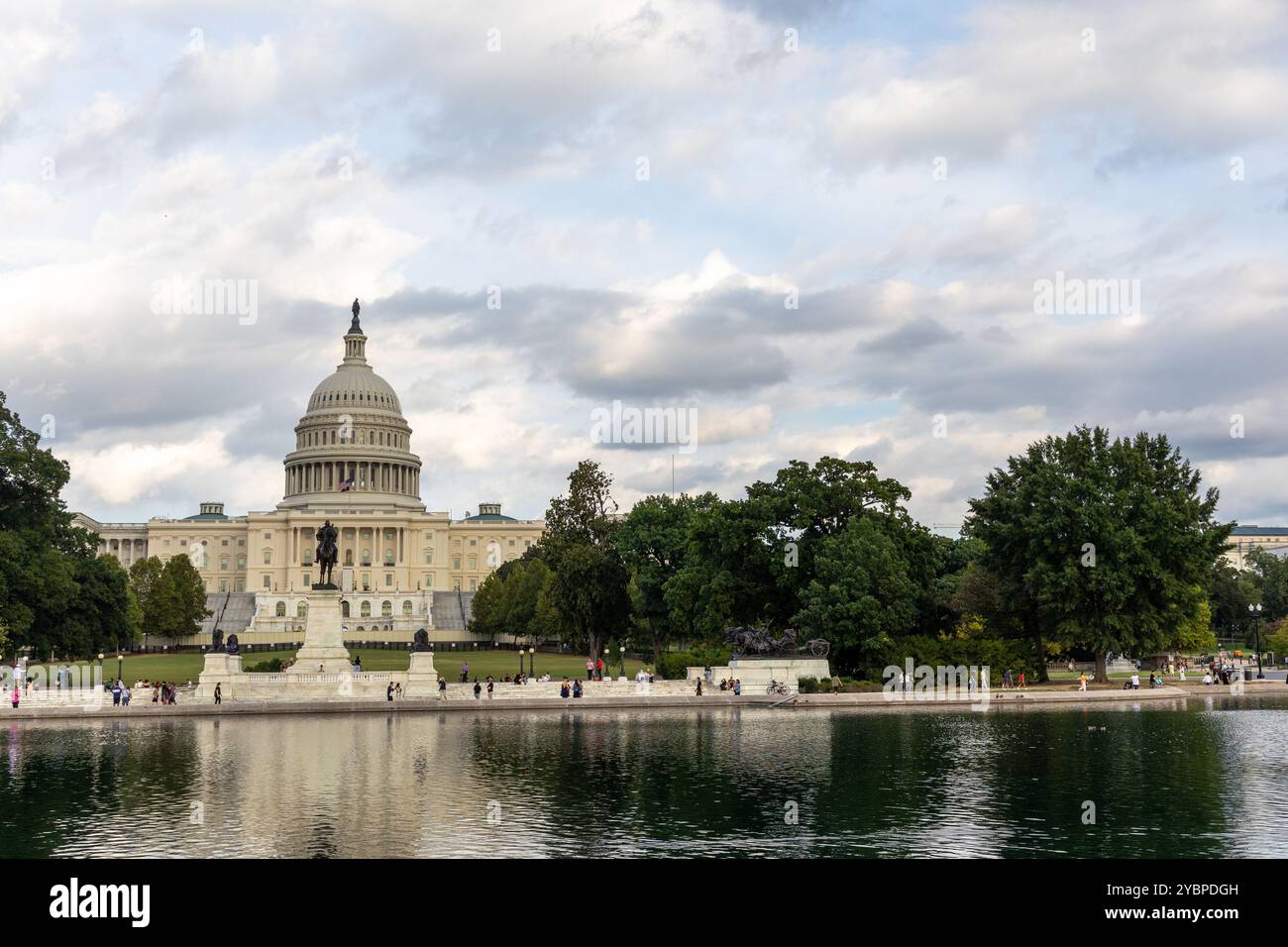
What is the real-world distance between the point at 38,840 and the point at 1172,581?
173 feet

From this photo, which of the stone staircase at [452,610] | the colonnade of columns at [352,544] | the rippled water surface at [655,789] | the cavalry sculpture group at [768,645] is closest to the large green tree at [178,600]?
the stone staircase at [452,610]

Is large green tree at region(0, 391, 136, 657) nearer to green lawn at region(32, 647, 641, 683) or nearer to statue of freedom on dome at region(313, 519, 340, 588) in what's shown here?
green lawn at region(32, 647, 641, 683)

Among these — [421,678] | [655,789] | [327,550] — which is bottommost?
[655,789]

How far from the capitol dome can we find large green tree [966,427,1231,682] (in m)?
133

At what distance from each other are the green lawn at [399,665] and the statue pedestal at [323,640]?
40.1 ft

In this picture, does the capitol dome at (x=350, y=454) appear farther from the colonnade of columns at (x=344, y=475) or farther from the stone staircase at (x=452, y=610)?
the stone staircase at (x=452, y=610)

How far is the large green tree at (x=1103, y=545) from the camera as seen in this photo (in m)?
63.8

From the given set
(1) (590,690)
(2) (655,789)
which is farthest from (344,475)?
(2) (655,789)

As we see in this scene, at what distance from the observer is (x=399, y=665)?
280 feet

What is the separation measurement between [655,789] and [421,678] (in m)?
29.6

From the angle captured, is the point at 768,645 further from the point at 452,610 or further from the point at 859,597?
the point at 452,610

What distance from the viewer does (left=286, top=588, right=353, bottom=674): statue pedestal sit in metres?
61.7
